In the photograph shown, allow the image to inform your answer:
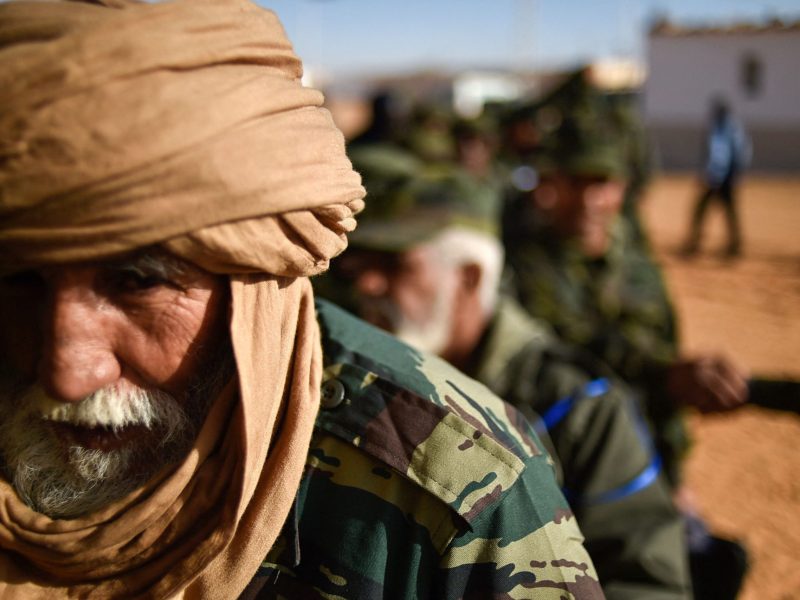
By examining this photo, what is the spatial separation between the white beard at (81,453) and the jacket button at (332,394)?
241 mm

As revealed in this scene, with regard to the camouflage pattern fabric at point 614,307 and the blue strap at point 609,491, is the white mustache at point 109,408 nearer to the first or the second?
the blue strap at point 609,491

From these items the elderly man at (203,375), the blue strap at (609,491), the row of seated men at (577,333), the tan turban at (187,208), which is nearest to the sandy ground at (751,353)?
the row of seated men at (577,333)

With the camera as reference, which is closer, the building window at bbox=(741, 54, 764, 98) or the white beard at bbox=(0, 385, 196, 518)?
the white beard at bbox=(0, 385, 196, 518)

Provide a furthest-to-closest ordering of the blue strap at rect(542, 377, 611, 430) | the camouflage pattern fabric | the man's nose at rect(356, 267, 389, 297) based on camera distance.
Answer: the camouflage pattern fabric < the man's nose at rect(356, 267, 389, 297) < the blue strap at rect(542, 377, 611, 430)

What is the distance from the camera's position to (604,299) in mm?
3994

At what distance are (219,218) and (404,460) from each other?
522 mm

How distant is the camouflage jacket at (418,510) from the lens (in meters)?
1.32

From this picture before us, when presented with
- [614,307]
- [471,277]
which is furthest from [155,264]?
[614,307]

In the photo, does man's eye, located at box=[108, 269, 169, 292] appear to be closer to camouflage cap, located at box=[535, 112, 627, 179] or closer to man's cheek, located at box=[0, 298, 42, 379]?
man's cheek, located at box=[0, 298, 42, 379]

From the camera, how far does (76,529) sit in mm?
1290

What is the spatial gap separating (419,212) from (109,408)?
70.8 inches

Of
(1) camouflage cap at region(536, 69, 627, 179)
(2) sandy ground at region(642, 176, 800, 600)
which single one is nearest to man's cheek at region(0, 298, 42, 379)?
(2) sandy ground at region(642, 176, 800, 600)

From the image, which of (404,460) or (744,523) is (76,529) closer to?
(404,460)

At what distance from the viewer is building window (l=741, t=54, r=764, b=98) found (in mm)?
26500
